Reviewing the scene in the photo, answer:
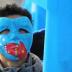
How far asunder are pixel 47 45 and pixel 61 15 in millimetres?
62

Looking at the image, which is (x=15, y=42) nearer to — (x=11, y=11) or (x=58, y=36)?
(x=11, y=11)

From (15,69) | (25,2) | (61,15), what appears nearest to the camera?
(61,15)

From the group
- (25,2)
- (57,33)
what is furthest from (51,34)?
(25,2)

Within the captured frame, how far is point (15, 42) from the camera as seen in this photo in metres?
0.73

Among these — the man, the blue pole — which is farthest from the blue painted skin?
the blue pole

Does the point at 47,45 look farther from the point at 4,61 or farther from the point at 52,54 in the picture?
the point at 4,61

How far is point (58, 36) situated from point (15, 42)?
0.36m

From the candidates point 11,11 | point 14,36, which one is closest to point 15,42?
point 14,36

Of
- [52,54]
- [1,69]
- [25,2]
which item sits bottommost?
[1,69]

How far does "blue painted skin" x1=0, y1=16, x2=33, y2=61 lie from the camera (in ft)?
2.42

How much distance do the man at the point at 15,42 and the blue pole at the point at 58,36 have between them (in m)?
0.34

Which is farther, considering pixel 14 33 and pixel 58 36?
pixel 14 33

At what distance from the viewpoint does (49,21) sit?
0.39 m

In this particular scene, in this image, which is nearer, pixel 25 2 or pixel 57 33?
pixel 57 33
